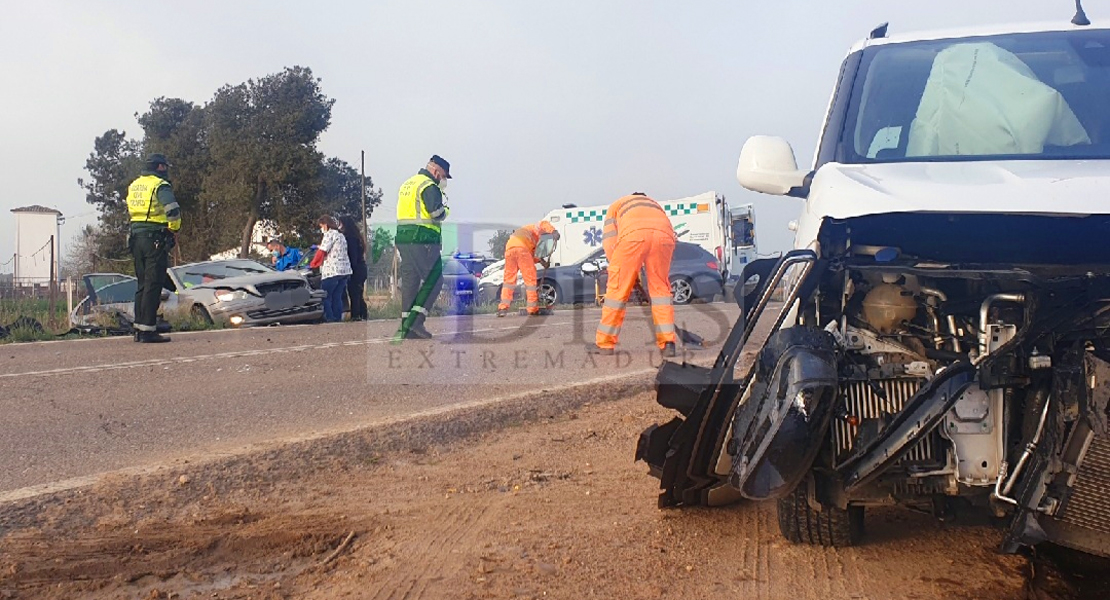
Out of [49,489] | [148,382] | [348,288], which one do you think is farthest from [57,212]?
[49,489]

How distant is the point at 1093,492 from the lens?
236 centimetres

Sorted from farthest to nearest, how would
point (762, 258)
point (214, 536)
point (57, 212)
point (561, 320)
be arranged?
point (57, 212), point (561, 320), point (214, 536), point (762, 258)

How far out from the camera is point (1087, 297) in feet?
7.90

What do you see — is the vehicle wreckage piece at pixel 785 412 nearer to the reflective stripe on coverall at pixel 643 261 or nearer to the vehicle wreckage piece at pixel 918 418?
the vehicle wreckage piece at pixel 918 418

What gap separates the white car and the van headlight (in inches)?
433

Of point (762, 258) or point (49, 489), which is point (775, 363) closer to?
point (762, 258)

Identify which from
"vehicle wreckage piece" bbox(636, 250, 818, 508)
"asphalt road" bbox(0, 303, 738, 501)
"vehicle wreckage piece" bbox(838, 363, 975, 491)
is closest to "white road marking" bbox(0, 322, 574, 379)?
"asphalt road" bbox(0, 303, 738, 501)

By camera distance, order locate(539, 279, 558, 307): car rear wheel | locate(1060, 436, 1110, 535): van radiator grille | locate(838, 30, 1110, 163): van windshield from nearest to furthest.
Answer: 1. locate(1060, 436, 1110, 535): van radiator grille
2. locate(838, 30, 1110, 163): van windshield
3. locate(539, 279, 558, 307): car rear wheel

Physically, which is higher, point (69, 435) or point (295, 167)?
point (295, 167)

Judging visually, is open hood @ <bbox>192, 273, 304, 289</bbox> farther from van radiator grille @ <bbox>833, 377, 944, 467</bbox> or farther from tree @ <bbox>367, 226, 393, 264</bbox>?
tree @ <bbox>367, 226, 393, 264</bbox>

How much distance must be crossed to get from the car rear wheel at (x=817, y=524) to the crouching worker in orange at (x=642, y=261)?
4.84m

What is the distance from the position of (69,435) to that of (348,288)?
9280 millimetres

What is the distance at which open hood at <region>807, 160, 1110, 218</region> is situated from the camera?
99.5 inches

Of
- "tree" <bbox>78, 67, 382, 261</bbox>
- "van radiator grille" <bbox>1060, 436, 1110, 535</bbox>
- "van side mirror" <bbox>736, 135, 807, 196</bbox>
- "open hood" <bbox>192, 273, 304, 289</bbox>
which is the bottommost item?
"van radiator grille" <bbox>1060, 436, 1110, 535</bbox>
